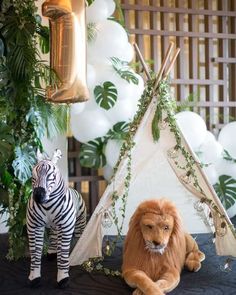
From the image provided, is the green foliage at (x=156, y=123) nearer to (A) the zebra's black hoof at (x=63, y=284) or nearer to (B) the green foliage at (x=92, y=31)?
(A) the zebra's black hoof at (x=63, y=284)

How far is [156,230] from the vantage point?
8.05 ft

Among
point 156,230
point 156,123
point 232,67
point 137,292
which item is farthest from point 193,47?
point 137,292

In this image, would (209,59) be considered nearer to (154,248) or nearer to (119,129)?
(119,129)

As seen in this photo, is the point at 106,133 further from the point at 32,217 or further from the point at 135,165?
the point at 32,217

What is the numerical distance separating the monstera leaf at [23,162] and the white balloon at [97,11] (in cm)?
145

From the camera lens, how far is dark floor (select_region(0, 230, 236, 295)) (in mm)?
2523

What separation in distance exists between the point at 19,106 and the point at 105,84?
105 cm

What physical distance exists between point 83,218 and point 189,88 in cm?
225

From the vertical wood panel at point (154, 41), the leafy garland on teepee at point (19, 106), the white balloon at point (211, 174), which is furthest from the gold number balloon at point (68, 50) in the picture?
the vertical wood panel at point (154, 41)

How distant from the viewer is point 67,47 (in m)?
2.77

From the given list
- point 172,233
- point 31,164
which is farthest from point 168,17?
point 172,233

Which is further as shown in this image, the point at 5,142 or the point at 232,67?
the point at 232,67

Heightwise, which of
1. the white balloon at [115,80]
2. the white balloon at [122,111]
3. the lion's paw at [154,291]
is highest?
the white balloon at [115,80]

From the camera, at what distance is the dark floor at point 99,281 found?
2523 mm
